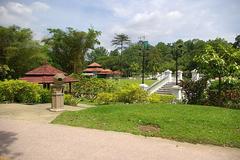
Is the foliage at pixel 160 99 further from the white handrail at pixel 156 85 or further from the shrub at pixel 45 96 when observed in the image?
the shrub at pixel 45 96

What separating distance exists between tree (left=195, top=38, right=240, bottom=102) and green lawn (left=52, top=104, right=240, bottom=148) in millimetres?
3780

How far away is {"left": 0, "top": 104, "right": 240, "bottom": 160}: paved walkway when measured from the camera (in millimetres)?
6988

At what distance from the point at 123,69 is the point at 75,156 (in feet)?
231

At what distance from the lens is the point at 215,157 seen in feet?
23.8

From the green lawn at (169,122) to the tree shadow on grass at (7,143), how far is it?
2237 millimetres

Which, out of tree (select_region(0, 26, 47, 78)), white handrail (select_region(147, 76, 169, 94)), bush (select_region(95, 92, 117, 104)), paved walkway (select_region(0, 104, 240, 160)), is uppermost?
tree (select_region(0, 26, 47, 78))

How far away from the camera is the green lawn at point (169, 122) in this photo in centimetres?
897

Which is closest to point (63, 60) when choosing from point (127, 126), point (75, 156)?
Answer: point (127, 126)

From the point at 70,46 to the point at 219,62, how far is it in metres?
28.6

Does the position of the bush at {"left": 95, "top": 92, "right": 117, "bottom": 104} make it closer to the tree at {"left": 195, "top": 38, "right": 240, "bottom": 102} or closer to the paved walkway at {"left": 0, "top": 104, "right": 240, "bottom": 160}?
the tree at {"left": 195, "top": 38, "right": 240, "bottom": 102}

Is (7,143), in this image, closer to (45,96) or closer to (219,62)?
(45,96)

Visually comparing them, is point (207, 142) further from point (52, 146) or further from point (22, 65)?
point (22, 65)

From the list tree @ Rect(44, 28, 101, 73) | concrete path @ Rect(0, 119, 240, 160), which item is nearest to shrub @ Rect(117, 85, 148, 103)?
concrete path @ Rect(0, 119, 240, 160)

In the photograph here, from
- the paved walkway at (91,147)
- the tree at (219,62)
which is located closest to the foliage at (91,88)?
the tree at (219,62)
